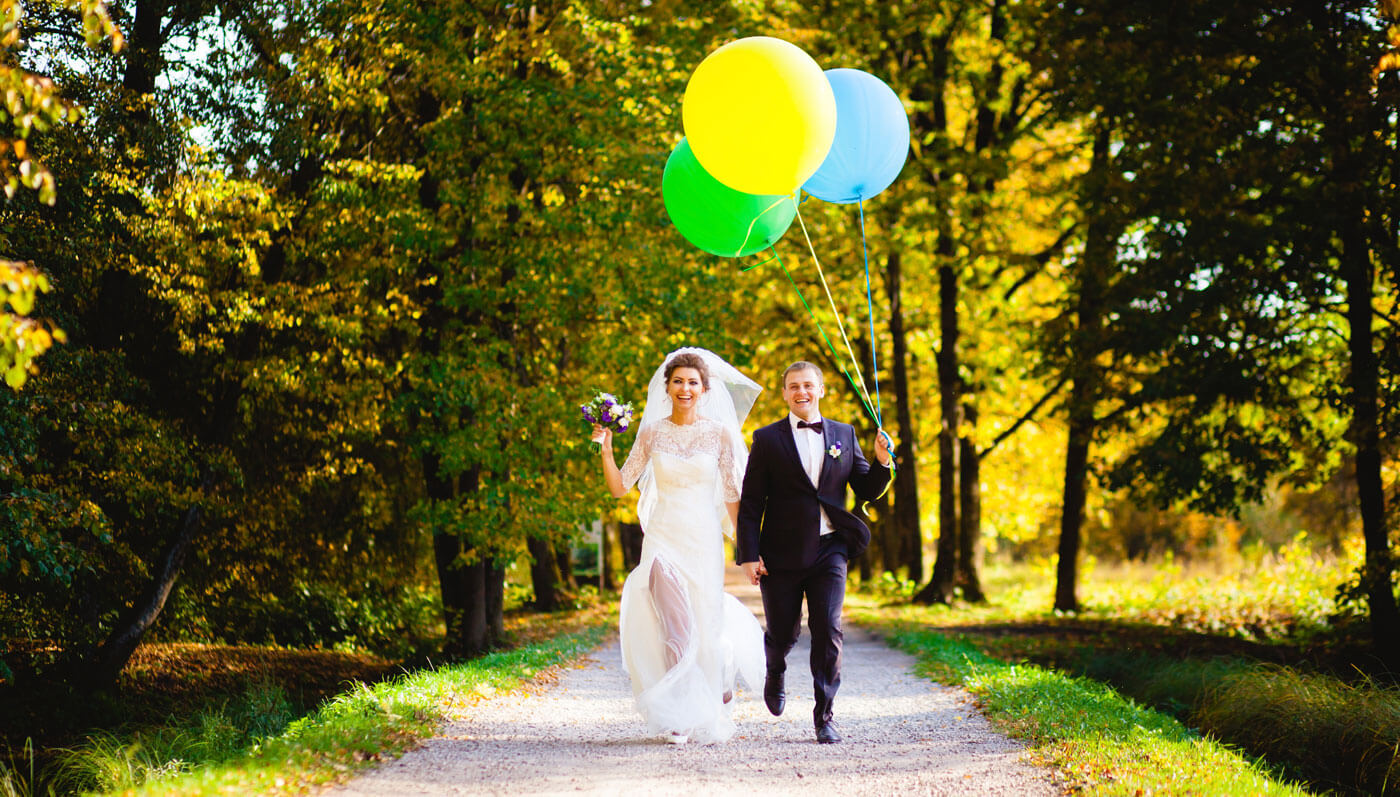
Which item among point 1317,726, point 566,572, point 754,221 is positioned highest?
point 754,221

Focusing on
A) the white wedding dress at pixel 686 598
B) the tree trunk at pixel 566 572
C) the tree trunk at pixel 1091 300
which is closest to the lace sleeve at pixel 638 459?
the white wedding dress at pixel 686 598

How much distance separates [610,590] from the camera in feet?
91.6

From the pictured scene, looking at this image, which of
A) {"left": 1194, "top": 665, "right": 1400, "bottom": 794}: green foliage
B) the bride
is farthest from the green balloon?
{"left": 1194, "top": 665, "right": 1400, "bottom": 794}: green foliage

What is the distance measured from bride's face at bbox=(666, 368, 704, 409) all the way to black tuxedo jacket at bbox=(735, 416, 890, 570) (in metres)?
0.50

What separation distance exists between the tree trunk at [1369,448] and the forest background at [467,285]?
0.04 m

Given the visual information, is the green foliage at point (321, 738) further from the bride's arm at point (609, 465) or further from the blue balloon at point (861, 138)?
the blue balloon at point (861, 138)

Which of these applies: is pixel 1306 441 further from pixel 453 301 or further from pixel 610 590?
pixel 610 590

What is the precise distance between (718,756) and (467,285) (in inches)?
338

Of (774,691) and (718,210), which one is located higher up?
(718,210)

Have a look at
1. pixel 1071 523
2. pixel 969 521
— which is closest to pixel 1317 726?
pixel 1071 523

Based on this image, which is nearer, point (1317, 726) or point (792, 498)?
point (792, 498)

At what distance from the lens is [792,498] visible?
685 centimetres

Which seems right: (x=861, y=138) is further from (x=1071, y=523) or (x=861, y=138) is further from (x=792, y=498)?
(x=1071, y=523)

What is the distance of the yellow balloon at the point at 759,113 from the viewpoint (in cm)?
674
